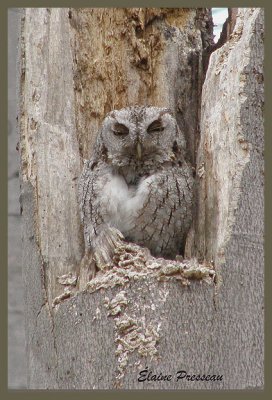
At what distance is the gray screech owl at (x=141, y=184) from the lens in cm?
418

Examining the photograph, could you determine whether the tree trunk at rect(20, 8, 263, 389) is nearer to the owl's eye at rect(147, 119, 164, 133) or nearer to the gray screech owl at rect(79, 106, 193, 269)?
the gray screech owl at rect(79, 106, 193, 269)

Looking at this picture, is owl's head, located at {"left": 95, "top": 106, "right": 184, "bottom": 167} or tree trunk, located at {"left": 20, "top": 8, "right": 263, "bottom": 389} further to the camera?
owl's head, located at {"left": 95, "top": 106, "right": 184, "bottom": 167}

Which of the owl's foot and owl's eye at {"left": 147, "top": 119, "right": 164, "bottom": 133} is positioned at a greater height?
owl's eye at {"left": 147, "top": 119, "right": 164, "bottom": 133}

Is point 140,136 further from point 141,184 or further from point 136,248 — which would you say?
point 136,248

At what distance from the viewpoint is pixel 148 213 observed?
419 cm

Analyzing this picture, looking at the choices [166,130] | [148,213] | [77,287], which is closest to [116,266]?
[77,287]

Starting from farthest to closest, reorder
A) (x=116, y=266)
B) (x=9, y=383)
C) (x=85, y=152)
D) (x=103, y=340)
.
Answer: (x=85, y=152) < (x=9, y=383) < (x=116, y=266) < (x=103, y=340)

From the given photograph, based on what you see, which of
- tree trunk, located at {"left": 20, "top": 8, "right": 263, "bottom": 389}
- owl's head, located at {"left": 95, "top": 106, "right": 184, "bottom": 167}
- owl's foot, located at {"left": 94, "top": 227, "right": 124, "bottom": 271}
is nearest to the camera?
tree trunk, located at {"left": 20, "top": 8, "right": 263, "bottom": 389}

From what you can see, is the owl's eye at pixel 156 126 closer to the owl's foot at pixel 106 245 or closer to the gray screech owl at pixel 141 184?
the gray screech owl at pixel 141 184

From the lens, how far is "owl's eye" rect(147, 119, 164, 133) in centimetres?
419

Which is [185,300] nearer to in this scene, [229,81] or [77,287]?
[77,287]

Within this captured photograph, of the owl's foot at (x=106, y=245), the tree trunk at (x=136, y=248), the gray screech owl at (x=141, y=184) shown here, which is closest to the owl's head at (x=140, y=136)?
the gray screech owl at (x=141, y=184)

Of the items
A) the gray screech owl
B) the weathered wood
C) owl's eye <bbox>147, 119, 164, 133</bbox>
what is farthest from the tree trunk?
owl's eye <bbox>147, 119, 164, 133</bbox>

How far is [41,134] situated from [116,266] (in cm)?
91
